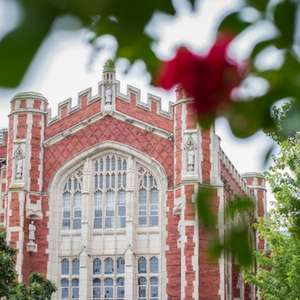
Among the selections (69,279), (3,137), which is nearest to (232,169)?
(69,279)

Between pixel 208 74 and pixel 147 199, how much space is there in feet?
92.6

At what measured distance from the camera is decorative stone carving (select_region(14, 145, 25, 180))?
98.6 ft

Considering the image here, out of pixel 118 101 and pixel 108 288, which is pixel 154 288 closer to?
pixel 108 288

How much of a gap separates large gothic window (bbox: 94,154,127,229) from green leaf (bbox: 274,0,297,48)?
1109 inches

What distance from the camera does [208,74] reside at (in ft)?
4.25

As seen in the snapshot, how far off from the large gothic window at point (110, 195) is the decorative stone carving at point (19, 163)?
105 inches

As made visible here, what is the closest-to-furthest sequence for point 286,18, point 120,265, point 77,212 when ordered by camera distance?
point 286,18
point 120,265
point 77,212

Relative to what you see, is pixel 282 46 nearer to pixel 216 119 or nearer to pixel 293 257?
pixel 216 119

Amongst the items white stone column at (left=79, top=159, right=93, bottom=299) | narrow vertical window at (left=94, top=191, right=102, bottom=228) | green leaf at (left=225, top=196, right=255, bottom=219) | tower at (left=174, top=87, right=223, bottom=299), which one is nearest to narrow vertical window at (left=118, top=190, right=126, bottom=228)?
narrow vertical window at (left=94, top=191, right=102, bottom=228)

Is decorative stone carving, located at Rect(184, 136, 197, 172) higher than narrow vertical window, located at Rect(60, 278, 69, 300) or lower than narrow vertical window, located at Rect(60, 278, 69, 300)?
higher

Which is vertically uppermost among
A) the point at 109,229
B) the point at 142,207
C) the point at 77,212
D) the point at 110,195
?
the point at 110,195

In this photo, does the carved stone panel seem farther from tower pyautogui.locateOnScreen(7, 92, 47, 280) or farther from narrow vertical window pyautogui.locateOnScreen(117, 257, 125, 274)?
tower pyautogui.locateOnScreen(7, 92, 47, 280)

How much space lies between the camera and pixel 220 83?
51.3 inches

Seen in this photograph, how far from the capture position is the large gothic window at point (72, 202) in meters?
30.0
